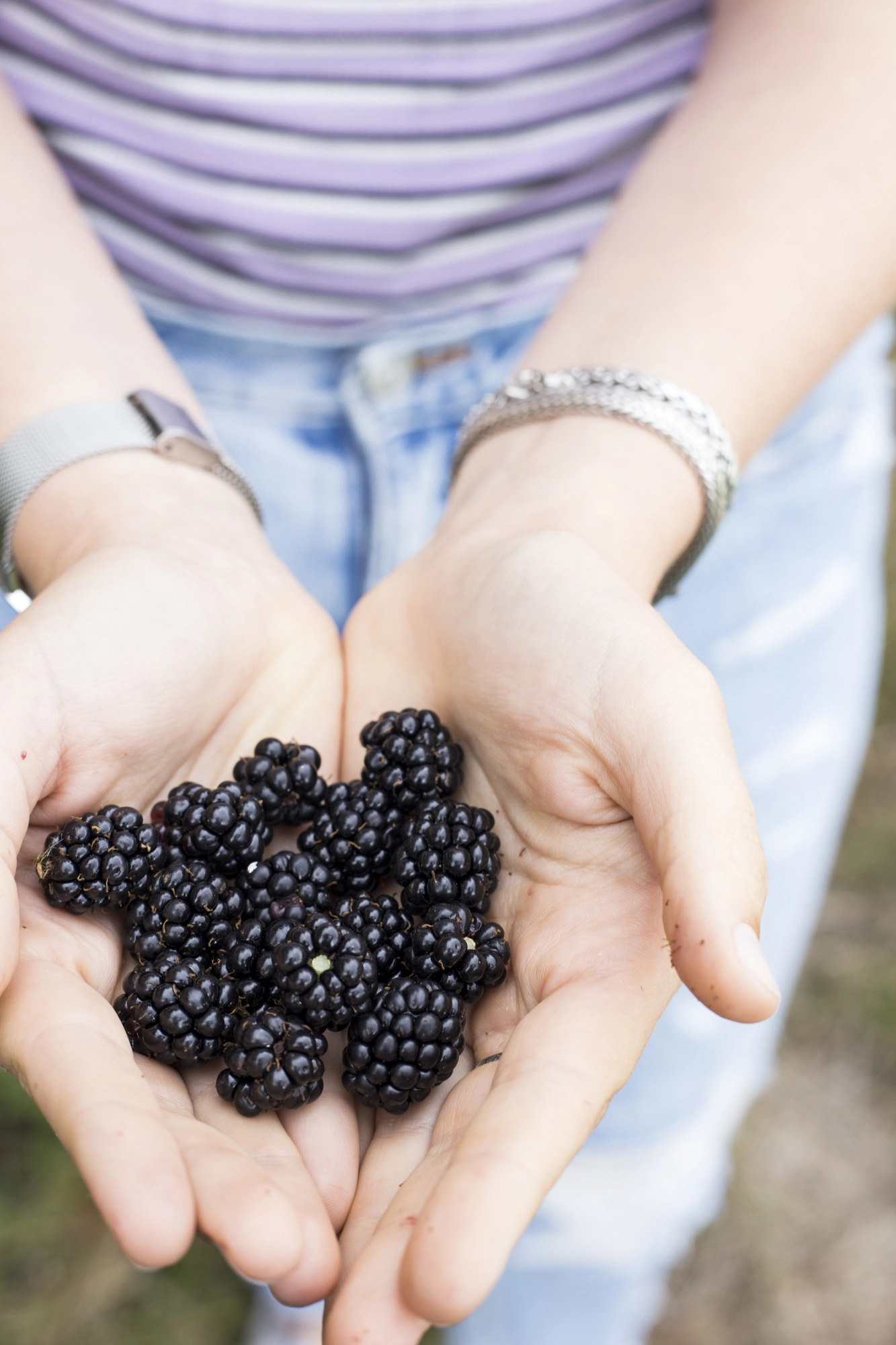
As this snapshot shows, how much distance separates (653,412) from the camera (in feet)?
5.48

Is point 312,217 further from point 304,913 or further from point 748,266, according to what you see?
point 304,913

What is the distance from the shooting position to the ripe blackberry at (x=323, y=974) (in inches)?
53.8

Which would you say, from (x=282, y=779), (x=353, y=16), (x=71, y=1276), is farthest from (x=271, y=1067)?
(x=71, y=1276)

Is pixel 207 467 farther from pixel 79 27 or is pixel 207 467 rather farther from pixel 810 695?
pixel 810 695

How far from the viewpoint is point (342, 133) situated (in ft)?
5.74

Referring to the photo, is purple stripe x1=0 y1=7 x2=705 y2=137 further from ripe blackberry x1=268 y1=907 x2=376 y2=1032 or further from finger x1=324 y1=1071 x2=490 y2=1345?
finger x1=324 y1=1071 x2=490 y2=1345

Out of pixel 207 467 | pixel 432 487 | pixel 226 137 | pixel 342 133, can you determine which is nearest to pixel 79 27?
pixel 226 137

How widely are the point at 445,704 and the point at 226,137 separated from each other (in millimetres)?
1023

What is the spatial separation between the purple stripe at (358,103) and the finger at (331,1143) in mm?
1477

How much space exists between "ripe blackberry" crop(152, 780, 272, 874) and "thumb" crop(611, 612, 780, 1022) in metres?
0.59

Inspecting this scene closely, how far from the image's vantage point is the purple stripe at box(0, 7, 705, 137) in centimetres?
171

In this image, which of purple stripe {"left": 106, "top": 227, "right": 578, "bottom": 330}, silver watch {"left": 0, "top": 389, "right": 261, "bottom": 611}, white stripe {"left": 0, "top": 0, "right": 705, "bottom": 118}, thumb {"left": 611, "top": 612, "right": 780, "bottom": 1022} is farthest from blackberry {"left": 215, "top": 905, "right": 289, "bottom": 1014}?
white stripe {"left": 0, "top": 0, "right": 705, "bottom": 118}

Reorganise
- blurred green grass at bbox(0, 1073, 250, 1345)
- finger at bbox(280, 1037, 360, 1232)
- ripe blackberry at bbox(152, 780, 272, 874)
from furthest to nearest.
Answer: blurred green grass at bbox(0, 1073, 250, 1345) → ripe blackberry at bbox(152, 780, 272, 874) → finger at bbox(280, 1037, 360, 1232)

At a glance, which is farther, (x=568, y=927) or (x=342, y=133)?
(x=342, y=133)
